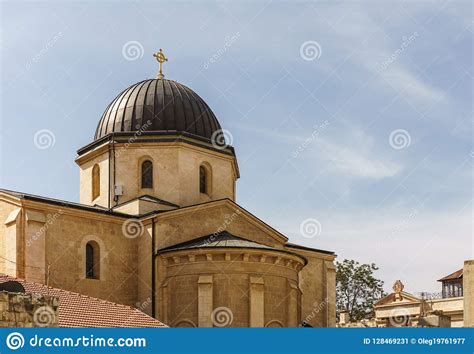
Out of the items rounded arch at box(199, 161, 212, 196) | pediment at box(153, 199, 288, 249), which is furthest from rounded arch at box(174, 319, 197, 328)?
rounded arch at box(199, 161, 212, 196)

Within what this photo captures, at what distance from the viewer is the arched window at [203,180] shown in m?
35.9

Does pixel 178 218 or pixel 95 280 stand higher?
pixel 178 218

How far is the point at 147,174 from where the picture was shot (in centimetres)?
3516

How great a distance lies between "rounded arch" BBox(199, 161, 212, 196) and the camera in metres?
35.9

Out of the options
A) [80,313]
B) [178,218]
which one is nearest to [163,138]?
[178,218]

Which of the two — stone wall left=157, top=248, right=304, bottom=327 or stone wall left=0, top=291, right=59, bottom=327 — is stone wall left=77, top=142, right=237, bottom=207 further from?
stone wall left=0, top=291, right=59, bottom=327

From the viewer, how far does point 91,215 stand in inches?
1239

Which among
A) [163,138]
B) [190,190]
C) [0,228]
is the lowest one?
[0,228]

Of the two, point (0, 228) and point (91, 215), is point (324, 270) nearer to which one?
point (91, 215)

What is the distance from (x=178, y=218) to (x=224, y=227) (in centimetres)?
254

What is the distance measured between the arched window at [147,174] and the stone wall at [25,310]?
19.9m

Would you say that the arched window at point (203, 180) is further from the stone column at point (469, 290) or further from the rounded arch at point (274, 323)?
the stone column at point (469, 290)

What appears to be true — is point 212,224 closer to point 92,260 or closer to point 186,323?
point 186,323

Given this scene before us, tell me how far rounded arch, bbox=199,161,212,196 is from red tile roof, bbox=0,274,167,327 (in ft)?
51.1
